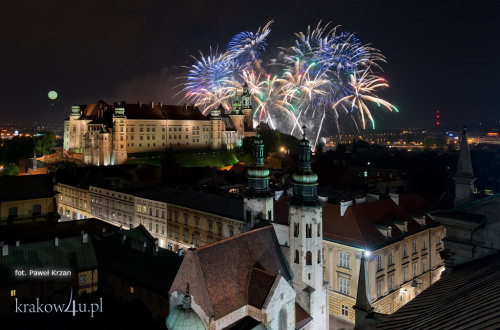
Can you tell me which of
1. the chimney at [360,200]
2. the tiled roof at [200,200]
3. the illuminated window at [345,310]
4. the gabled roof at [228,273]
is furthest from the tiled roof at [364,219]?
the gabled roof at [228,273]

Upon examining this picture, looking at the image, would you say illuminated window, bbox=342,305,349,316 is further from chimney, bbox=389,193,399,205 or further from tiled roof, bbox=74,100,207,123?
tiled roof, bbox=74,100,207,123

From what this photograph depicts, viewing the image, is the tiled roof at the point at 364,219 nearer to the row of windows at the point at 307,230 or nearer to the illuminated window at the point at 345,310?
the illuminated window at the point at 345,310

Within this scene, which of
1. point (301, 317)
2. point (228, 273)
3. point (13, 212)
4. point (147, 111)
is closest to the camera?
point (228, 273)

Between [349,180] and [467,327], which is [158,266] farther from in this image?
[349,180]

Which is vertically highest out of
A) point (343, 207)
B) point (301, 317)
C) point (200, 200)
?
point (343, 207)

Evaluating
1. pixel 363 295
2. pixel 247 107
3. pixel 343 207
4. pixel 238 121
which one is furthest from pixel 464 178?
pixel 247 107

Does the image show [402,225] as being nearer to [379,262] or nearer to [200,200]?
[379,262]
